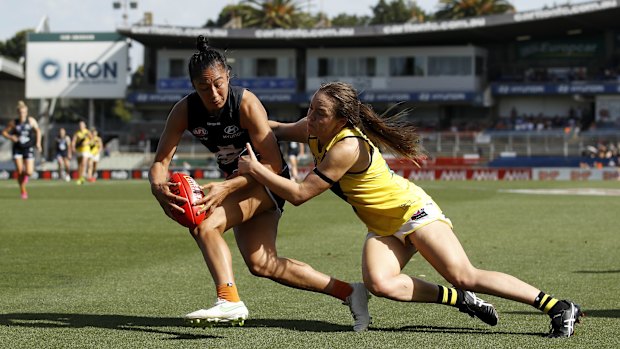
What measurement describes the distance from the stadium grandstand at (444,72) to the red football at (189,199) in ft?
172

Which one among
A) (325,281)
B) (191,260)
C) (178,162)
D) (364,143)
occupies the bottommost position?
(178,162)

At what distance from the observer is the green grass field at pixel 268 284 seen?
664cm

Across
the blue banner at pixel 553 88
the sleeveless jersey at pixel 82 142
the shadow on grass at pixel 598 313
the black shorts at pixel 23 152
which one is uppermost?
the shadow on grass at pixel 598 313

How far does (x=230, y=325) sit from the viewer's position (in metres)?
7.17

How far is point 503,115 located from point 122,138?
25201mm

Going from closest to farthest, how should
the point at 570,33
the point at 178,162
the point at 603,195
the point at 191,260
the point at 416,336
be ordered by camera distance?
the point at 416,336 → the point at 191,260 → the point at 603,195 → the point at 178,162 → the point at 570,33

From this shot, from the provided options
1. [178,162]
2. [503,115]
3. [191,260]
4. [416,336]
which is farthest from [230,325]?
[503,115]

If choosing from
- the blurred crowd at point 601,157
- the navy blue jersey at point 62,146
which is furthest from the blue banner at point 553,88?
the navy blue jersey at point 62,146

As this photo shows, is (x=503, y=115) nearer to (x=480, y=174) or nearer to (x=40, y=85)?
(x=480, y=174)

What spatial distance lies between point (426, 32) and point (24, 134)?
46528 mm

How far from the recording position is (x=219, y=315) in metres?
6.81

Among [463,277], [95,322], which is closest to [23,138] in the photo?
[95,322]

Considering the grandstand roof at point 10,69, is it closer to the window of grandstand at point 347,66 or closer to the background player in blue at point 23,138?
the window of grandstand at point 347,66

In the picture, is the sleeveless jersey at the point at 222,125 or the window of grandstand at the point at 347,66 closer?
the sleeveless jersey at the point at 222,125
